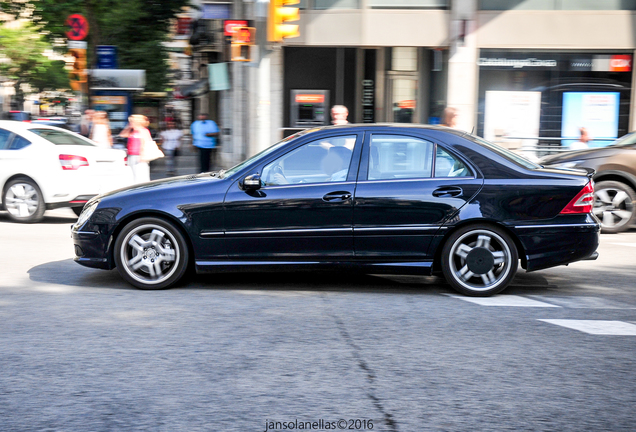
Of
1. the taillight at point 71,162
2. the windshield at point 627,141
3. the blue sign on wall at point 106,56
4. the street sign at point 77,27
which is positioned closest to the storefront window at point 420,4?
the street sign at point 77,27

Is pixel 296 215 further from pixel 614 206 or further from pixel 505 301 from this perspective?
pixel 614 206

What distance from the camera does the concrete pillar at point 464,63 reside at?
17375 mm

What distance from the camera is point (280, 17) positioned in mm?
15844

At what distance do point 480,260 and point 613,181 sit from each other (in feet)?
16.4

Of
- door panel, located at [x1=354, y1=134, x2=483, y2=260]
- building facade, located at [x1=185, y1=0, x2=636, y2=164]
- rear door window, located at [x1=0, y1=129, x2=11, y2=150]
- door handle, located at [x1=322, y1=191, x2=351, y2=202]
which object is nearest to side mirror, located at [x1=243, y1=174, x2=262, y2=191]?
door handle, located at [x1=322, y1=191, x2=351, y2=202]

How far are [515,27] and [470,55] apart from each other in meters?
1.14

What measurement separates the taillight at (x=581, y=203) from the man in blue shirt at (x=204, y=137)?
11.1 meters

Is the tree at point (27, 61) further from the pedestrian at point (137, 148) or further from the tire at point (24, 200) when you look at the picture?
the tire at point (24, 200)

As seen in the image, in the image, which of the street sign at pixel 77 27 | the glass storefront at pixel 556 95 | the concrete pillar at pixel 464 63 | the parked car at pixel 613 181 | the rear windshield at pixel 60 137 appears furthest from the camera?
the concrete pillar at pixel 464 63

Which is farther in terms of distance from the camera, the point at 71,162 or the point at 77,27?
the point at 77,27

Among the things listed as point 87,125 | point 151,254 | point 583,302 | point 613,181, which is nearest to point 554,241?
point 583,302

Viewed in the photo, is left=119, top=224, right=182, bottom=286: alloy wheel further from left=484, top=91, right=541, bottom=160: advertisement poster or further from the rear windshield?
left=484, top=91, right=541, bottom=160: advertisement poster

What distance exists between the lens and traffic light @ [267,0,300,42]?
15820 mm

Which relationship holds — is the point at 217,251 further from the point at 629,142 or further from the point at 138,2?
the point at 138,2
